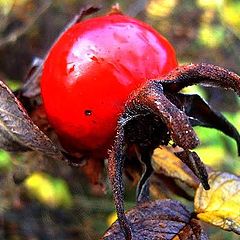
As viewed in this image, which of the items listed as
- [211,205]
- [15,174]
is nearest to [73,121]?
[211,205]

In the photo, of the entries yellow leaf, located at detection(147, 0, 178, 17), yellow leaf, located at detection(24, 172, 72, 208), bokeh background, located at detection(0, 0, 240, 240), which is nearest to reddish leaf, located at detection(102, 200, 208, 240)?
bokeh background, located at detection(0, 0, 240, 240)

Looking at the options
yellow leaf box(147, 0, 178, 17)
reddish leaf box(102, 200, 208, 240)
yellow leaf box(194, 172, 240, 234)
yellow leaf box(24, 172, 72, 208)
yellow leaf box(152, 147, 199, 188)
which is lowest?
yellow leaf box(24, 172, 72, 208)

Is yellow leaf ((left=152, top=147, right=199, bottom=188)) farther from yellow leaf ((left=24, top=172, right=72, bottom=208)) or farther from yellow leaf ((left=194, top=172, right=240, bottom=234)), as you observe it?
yellow leaf ((left=24, top=172, right=72, bottom=208))

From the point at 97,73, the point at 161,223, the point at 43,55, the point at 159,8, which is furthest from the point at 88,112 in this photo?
the point at 159,8

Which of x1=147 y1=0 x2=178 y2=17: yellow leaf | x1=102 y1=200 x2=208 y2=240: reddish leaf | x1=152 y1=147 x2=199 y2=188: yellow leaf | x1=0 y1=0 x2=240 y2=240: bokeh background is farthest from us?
x1=147 y1=0 x2=178 y2=17: yellow leaf

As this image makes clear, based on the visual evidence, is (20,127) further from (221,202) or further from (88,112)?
(221,202)

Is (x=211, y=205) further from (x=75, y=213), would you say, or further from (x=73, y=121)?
(x=75, y=213)
